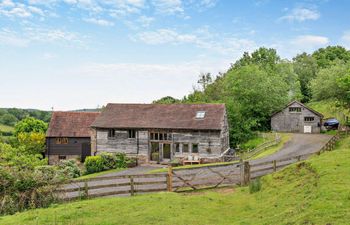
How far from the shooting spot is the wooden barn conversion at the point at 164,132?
38750mm

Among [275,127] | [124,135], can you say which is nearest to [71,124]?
[124,135]

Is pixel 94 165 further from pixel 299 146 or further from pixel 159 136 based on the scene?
pixel 299 146

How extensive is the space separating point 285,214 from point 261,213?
156cm

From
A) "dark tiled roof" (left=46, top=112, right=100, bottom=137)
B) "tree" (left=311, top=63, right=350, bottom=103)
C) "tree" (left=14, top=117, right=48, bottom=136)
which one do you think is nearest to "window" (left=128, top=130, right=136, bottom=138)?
"dark tiled roof" (left=46, top=112, right=100, bottom=137)

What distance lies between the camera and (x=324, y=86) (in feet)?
169

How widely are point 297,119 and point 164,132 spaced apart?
1024 inches

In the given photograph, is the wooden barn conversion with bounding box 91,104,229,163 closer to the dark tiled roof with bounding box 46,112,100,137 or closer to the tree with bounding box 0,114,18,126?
the dark tiled roof with bounding box 46,112,100,137

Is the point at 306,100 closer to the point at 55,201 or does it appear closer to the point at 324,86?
the point at 324,86

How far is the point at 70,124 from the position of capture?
51.4m

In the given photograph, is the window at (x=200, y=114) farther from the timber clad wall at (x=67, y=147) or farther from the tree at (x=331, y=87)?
the timber clad wall at (x=67, y=147)

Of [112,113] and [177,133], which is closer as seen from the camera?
[177,133]

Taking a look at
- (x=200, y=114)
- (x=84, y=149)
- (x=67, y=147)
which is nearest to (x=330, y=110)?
(x=200, y=114)

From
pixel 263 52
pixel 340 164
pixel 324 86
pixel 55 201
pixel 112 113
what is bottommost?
pixel 55 201

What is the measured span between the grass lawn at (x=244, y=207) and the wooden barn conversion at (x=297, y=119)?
39393 mm
